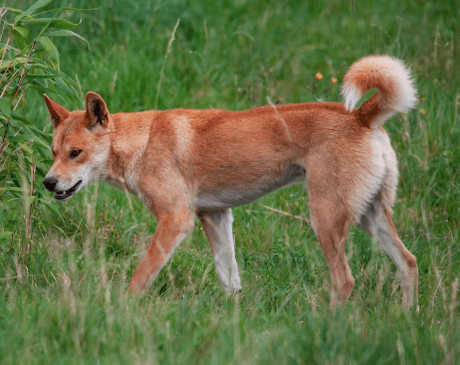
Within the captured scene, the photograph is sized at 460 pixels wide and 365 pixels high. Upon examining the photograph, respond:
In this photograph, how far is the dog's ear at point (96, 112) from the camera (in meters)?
4.07

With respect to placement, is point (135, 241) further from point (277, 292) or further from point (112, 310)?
point (112, 310)

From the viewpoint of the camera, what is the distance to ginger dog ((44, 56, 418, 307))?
3709 mm

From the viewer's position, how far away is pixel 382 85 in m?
3.64

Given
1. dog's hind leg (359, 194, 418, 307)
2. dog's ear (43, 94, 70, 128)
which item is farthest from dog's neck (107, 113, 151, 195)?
dog's hind leg (359, 194, 418, 307)

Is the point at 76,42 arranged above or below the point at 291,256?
above

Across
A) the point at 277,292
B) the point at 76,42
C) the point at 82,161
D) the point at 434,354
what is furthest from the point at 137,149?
the point at 76,42

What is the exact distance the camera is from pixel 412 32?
289 inches

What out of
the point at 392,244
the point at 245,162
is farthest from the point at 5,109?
the point at 392,244

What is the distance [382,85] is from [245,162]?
104cm

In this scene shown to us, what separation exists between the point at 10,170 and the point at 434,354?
104 inches

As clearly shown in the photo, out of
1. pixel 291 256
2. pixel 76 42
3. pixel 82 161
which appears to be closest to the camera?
pixel 82 161

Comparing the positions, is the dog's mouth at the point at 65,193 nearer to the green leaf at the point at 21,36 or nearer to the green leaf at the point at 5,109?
the green leaf at the point at 5,109

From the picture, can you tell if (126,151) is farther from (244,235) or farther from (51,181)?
(244,235)

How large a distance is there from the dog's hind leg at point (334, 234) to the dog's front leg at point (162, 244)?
867 mm
